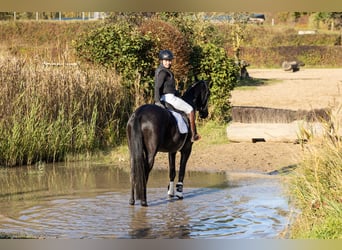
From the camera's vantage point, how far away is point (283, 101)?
26312 millimetres

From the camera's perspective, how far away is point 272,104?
82.6 feet

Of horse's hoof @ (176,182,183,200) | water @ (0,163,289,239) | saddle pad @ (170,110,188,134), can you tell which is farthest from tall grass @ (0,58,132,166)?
saddle pad @ (170,110,188,134)

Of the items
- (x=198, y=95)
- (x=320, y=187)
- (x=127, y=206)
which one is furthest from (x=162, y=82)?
(x=320, y=187)

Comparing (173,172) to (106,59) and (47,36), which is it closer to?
(106,59)

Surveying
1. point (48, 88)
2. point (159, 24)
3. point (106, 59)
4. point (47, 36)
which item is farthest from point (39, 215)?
point (47, 36)

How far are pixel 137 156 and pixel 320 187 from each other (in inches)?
106

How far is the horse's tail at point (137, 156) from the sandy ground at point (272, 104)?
192 centimetres

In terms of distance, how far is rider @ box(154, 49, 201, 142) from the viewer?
10008mm

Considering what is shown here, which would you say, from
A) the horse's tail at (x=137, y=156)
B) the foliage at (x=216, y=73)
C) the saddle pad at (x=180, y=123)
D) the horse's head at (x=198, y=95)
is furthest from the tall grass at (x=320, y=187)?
the foliage at (x=216, y=73)

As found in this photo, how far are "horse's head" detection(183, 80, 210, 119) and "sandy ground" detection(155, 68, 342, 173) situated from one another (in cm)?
154

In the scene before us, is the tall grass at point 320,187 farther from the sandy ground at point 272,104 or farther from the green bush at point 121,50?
the green bush at point 121,50

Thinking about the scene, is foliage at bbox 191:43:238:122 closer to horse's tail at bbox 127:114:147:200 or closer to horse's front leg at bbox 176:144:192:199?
horse's front leg at bbox 176:144:192:199

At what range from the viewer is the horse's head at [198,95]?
1088cm

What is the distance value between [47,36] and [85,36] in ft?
103
